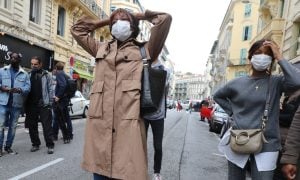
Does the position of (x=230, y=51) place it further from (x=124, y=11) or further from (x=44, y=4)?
(x=124, y=11)

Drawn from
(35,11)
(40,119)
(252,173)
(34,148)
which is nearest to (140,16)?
(252,173)

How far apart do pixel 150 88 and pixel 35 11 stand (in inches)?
779

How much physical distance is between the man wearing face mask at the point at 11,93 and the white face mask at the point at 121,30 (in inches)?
162

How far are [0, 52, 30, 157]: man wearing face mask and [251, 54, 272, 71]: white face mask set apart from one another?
4.64 metres

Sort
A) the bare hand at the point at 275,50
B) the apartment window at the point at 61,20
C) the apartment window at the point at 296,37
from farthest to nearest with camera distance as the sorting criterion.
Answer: the apartment window at the point at 61,20, the apartment window at the point at 296,37, the bare hand at the point at 275,50

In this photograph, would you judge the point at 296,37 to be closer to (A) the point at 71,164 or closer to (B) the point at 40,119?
(B) the point at 40,119

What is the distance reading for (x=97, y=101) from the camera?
254cm

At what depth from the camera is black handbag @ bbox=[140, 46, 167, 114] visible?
8.13ft

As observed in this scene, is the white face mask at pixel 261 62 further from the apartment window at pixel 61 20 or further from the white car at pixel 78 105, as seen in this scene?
the apartment window at pixel 61 20

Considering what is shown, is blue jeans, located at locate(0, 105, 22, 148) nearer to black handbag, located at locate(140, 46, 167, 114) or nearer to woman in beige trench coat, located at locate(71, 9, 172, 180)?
woman in beige trench coat, located at locate(71, 9, 172, 180)

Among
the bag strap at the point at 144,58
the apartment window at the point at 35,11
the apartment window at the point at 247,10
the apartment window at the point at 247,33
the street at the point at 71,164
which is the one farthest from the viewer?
the apartment window at the point at 247,10

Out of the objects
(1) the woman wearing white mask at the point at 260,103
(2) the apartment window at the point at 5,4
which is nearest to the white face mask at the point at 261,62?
(1) the woman wearing white mask at the point at 260,103

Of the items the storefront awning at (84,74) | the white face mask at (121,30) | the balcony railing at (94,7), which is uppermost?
the balcony railing at (94,7)

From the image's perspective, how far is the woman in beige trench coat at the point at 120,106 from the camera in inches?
95.7
